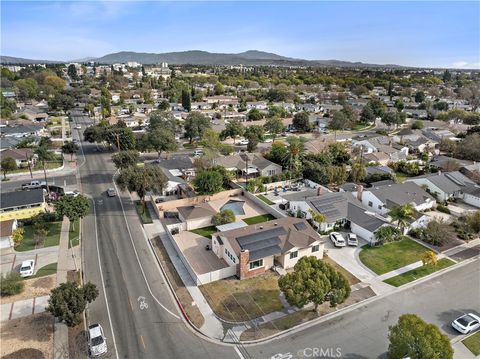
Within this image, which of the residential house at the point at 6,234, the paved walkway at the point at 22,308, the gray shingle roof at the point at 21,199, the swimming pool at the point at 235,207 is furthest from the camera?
the swimming pool at the point at 235,207

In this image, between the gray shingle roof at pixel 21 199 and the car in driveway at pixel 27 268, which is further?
the gray shingle roof at pixel 21 199

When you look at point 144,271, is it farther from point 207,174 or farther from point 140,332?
point 207,174

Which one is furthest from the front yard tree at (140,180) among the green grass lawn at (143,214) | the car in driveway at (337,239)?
the car in driveway at (337,239)

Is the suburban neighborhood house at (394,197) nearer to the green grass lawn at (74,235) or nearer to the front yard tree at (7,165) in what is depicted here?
the green grass lawn at (74,235)

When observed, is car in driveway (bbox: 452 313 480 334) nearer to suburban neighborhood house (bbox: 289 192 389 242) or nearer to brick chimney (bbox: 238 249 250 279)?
suburban neighborhood house (bbox: 289 192 389 242)

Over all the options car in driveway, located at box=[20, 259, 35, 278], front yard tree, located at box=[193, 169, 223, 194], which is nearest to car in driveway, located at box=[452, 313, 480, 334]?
front yard tree, located at box=[193, 169, 223, 194]

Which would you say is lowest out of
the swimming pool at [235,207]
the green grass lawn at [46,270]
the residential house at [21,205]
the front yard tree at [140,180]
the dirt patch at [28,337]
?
the dirt patch at [28,337]
